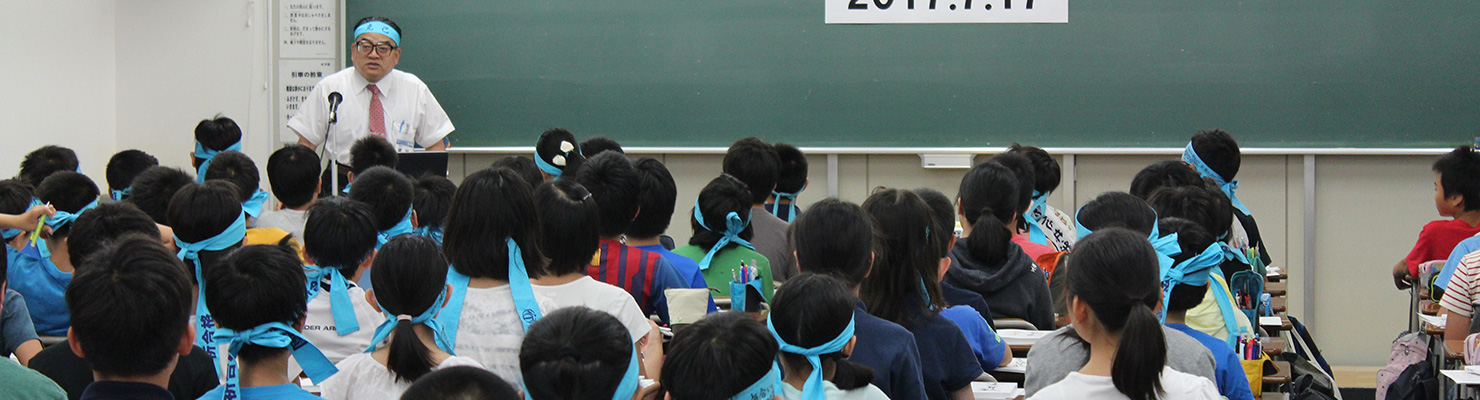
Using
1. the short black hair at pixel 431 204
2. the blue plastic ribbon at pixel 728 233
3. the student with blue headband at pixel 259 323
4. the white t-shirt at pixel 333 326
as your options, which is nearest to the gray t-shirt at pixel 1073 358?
the blue plastic ribbon at pixel 728 233

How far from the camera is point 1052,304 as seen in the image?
2840 mm

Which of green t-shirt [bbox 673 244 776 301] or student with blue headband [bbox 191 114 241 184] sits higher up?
student with blue headband [bbox 191 114 241 184]

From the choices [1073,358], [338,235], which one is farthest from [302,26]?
[1073,358]

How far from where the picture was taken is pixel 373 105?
5.00 meters

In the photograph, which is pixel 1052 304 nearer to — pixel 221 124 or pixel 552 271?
pixel 552 271

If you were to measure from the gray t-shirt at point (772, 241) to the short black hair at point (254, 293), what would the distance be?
1839mm

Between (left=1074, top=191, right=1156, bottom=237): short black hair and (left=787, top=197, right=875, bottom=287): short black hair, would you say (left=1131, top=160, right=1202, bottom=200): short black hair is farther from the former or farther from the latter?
(left=787, top=197, right=875, bottom=287): short black hair

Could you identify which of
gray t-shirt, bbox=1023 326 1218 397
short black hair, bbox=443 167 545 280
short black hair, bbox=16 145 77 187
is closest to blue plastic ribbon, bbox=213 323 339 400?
short black hair, bbox=443 167 545 280

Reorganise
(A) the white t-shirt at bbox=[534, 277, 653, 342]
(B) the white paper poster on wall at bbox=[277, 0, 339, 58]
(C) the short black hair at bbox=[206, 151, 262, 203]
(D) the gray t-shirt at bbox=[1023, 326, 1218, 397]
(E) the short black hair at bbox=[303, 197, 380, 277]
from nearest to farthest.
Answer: (D) the gray t-shirt at bbox=[1023, 326, 1218, 397]
(A) the white t-shirt at bbox=[534, 277, 653, 342]
(E) the short black hair at bbox=[303, 197, 380, 277]
(C) the short black hair at bbox=[206, 151, 262, 203]
(B) the white paper poster on wall at bbox=[277, 0, 339, 58]

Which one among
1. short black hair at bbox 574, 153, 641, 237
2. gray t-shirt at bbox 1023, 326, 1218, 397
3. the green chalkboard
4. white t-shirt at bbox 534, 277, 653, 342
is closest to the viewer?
gray t-shirt at bbox 1023, 326, 1218, 397

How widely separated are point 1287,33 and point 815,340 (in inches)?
169

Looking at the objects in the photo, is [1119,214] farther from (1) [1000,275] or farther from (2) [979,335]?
(2) [979,335]

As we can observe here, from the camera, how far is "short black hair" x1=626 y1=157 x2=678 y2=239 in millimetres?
2807

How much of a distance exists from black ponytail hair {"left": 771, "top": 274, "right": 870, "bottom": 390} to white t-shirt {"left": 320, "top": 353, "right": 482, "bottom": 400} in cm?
46
